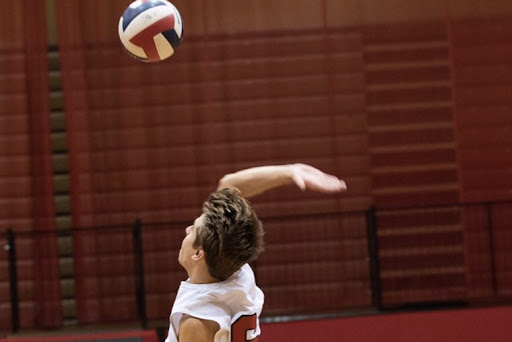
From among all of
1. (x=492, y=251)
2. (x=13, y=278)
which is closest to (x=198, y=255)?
(x=13, y=278)

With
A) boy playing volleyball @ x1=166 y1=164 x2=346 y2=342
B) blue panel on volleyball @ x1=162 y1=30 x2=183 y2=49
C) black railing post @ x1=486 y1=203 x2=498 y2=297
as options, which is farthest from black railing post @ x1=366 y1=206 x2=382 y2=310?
boy playing volleyball @ x1=166 y1=164 x2=346 y2=342

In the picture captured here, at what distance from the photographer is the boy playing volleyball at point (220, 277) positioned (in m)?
2.92

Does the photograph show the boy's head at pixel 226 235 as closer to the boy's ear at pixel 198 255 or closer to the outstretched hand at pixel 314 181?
the boy's ear at pixel 198 255

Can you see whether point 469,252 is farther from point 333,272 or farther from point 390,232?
point 333,272

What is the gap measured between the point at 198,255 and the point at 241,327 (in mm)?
295

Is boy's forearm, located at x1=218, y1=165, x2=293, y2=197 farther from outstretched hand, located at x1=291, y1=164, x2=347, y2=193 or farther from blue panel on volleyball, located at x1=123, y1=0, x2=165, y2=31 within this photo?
blue panel on volleyball, located at x1=123, y1=0, x2=165, y2=31

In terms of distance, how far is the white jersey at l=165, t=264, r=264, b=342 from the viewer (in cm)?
293

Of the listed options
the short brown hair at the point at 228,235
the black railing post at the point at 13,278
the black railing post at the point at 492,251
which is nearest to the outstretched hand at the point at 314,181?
the short brown hair at the point at 228,235

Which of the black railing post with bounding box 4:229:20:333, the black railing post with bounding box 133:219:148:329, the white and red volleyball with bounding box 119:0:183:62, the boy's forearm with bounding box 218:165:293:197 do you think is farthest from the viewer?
the black railing post with bounding box 4:229:20:333

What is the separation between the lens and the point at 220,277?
303 centimetres

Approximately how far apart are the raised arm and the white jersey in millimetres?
410

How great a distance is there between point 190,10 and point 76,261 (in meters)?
2.80

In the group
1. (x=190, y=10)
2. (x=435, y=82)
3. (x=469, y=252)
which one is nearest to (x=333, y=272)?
(x=469, y=252)

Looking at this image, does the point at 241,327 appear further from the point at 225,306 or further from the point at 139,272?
the point at 139,272
